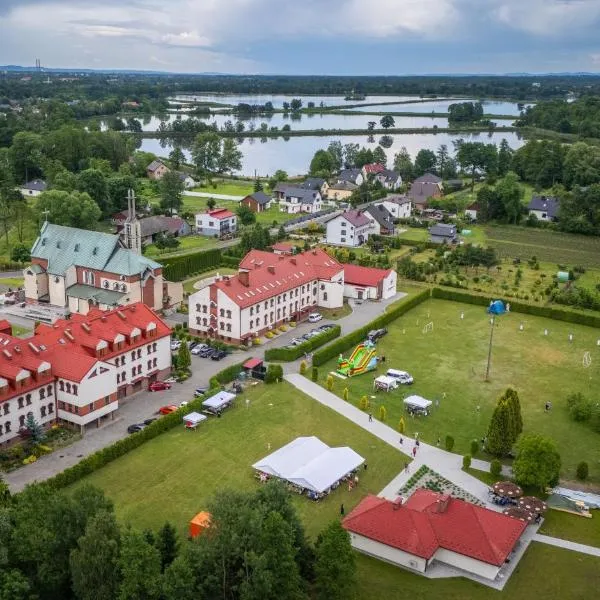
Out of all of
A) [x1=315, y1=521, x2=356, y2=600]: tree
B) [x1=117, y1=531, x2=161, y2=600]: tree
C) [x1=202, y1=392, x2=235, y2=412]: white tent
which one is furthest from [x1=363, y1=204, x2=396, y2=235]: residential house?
[x1=117, y1=531, x2=161, y2=600]: tree

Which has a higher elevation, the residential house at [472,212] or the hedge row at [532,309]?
the residential house at [472,212]

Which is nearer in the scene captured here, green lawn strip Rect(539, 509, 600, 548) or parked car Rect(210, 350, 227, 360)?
green lawn strip Rect(539, 509, 600, 548)

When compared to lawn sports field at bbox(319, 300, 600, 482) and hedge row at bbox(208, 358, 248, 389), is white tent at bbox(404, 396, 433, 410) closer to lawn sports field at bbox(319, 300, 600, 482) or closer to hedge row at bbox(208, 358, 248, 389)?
lawn sports field at bbox(319, 300, 600, 482)

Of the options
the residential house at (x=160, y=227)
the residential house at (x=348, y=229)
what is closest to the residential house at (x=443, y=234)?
the residential house at (x=348, y=229)

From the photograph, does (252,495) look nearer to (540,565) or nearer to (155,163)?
(540,565)

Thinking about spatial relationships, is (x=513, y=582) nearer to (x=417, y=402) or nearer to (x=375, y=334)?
(x=417, y=402)

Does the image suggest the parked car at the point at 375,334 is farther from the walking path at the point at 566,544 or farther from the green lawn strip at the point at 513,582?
the green lawn strip at the point at 513,582

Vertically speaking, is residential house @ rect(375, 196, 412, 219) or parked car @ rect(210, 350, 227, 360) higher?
residential house @ rect(375, 196, 412, 219)
